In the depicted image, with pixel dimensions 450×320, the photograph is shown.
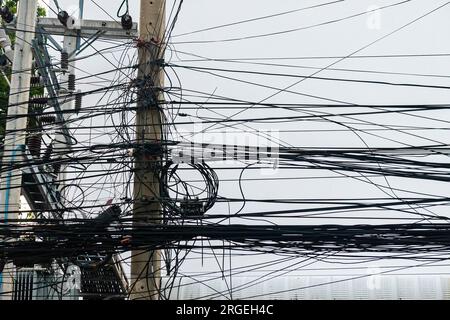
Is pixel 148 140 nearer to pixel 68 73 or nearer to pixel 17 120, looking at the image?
pixel 17 120

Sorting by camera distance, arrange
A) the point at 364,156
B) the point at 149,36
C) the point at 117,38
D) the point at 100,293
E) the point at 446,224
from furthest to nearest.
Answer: the point at 100,293 < the point at 117,38 < the point at 149,36 < the point at 364,156 < the point at 446,224

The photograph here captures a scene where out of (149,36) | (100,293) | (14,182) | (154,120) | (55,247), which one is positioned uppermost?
(149,36)

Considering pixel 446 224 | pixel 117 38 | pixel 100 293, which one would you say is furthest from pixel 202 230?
pixel 100 293

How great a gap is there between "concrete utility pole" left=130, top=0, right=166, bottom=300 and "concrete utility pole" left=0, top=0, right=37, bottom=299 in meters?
1.31

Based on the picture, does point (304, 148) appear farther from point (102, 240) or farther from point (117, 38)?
point (117, 38)

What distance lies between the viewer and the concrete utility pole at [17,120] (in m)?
7.96

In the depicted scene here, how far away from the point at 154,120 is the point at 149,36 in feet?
3.15

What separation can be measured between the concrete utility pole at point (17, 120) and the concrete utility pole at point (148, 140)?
1.31 meters

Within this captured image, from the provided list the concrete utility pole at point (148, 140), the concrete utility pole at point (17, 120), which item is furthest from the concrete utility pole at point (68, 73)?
the concrete utility pole at point (148, 140)

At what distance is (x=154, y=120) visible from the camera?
294 inches

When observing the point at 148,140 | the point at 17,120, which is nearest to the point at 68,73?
the point at 17,120

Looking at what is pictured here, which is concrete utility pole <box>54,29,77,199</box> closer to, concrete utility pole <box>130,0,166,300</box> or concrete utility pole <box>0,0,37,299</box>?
concrete utility pole <box>0,0,37,299</box>

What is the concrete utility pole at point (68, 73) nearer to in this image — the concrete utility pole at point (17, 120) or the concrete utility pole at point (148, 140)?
the concrete utility pole at point (17, 120)

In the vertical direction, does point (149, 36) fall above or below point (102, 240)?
above
